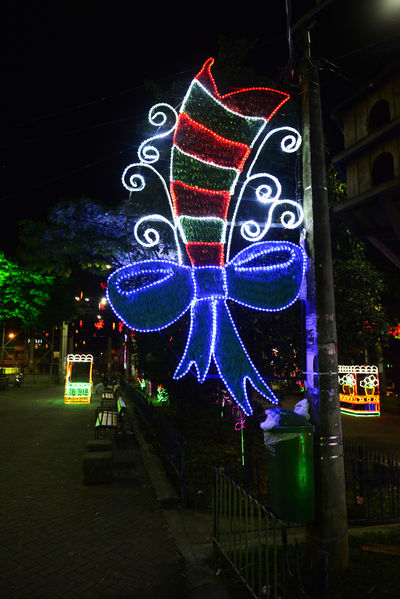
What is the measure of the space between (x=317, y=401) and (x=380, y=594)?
1714 millimetres

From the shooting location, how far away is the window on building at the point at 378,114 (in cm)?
→ 625

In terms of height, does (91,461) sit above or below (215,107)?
below

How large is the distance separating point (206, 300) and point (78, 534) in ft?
10.8

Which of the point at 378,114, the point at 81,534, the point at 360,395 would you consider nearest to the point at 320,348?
the point at 81,534

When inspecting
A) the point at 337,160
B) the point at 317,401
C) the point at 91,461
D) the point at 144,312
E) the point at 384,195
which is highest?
the point at 337,160

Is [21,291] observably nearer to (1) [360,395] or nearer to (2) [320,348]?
(1) [360,395]

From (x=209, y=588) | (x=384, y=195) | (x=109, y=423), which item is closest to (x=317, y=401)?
(x=209, y=588)

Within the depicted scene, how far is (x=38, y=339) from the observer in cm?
5612

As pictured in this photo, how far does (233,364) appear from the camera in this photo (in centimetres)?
491

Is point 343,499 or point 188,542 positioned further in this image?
point 188,542

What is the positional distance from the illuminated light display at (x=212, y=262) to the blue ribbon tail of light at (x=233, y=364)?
11 millimetres

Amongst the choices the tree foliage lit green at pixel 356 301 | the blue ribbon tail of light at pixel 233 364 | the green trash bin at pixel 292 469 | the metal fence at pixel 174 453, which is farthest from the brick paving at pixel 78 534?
the tree foliage lit green at pixel 356 301

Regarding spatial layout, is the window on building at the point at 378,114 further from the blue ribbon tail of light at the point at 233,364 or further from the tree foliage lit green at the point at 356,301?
the blue ribbon tail of light at the point at 233,364

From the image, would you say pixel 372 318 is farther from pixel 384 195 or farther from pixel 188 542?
pixel 188 542
